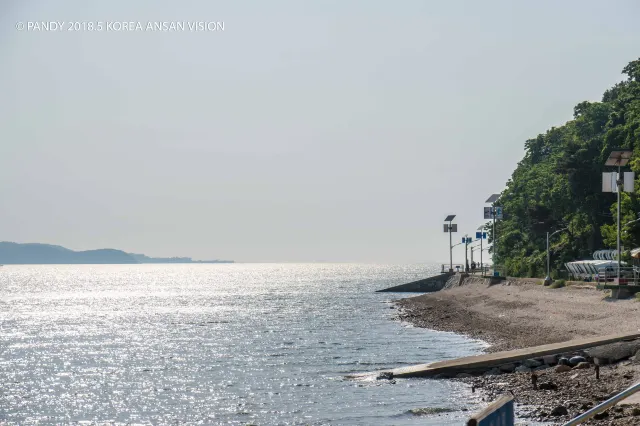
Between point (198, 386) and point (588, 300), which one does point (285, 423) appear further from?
point (588, 300)

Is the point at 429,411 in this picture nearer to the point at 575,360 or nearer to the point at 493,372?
the point at 493,372

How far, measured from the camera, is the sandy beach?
2553 cm

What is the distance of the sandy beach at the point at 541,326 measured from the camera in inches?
1005

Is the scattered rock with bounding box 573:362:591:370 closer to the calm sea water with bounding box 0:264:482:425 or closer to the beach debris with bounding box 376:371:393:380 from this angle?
the calm sea water with bounding box 0:264:482:425

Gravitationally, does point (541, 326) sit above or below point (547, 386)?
above

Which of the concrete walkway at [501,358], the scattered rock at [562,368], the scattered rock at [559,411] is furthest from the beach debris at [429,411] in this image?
the concrete walkway at [501,358]

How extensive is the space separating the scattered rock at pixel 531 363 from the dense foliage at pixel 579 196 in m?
35.4

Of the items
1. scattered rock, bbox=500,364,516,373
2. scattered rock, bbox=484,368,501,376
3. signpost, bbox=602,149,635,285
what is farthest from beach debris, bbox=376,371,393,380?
signpost, bbox=602,149,635,285

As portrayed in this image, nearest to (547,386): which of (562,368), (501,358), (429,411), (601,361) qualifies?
(562,368)

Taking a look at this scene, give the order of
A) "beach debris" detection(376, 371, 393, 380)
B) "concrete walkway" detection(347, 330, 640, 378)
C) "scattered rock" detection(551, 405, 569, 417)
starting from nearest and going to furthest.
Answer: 1. "scattered rock" detection(551, 405, 569, 417)
2. "concrete walkway" detection(347, 330, 640, 378)
3. "beach debris" detection(376, 371, 393, 380)

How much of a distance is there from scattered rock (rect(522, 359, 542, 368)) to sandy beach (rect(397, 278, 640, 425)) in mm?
923

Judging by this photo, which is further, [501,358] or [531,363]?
[501,358]

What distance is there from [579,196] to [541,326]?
38971mm

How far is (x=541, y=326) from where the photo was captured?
4903 cm
